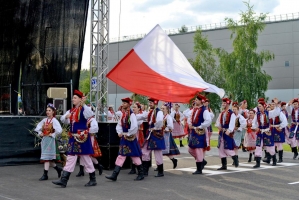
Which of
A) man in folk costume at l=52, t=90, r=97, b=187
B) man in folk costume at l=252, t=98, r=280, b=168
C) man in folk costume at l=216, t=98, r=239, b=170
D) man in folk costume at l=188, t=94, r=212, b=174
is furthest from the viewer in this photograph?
man in folk costume at l=252, t=98, r=280, b=168

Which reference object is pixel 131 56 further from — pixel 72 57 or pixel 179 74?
pixel 72 57

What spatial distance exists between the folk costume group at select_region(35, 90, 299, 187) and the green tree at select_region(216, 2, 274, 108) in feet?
65.5

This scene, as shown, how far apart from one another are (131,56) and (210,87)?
1788 millimetres

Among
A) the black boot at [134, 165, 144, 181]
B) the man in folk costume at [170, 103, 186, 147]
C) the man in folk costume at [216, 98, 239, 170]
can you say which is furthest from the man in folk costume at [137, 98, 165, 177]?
the man in folk costume at [170, 103, 186, 147]

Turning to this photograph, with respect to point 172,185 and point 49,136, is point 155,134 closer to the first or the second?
point 172,185

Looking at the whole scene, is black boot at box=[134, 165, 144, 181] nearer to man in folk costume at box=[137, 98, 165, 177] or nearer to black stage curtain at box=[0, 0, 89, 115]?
man in folk costume at box=[137, 98, 165, 177]

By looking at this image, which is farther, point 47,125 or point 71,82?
point 71,82

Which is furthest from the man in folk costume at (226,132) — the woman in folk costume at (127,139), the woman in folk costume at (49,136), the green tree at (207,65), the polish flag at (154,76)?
the green tree at (207,65)

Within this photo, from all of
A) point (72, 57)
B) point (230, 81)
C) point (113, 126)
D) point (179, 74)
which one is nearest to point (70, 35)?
point (72, 57)

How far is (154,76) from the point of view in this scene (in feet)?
36.1

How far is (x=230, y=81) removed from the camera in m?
34.8

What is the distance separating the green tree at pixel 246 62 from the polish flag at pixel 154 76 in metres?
23.0

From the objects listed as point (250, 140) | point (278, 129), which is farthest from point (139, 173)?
point (278, 129)

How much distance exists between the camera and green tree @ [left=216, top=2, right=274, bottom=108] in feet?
110
